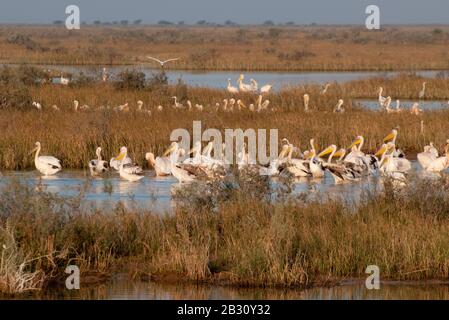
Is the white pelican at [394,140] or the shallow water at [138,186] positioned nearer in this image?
the shallow water at [138,186]

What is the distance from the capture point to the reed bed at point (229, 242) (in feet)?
29.7

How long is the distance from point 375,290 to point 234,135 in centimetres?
910

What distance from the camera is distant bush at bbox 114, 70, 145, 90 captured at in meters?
25.3

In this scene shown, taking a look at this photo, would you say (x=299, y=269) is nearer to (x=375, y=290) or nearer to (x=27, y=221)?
(x=375, y=290)

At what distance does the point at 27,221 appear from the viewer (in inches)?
364

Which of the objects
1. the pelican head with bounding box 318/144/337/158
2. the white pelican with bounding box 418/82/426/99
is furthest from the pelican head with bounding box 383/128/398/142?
the white pelican with bounding box 418/82/426/99

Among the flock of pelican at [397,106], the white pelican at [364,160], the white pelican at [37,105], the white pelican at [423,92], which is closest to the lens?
the white pelican at [364,160]

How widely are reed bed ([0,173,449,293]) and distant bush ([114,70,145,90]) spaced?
→ 15077mm

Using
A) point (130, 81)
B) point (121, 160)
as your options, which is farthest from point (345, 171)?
point (130, 81)

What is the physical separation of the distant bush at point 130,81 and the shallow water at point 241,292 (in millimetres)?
16496

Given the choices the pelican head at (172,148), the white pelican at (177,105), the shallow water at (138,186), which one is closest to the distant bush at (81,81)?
the white pelican at (177,105)

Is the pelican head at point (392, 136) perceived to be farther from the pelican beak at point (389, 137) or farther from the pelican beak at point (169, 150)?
the pelican beak at point (169, 150)

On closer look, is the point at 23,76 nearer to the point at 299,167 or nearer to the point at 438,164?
the point at 299,167

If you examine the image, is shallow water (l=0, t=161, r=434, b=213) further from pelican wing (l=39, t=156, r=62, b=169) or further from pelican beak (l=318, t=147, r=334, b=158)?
pelican beak (l=318, t=147, r=334, b=158)
